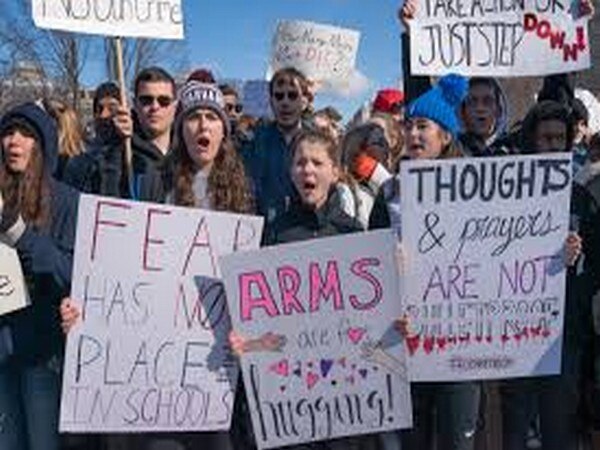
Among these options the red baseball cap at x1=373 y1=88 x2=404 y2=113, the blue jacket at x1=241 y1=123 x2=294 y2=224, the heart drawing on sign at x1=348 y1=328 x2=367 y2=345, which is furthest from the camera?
the red baseball cap at x1=373 y1=88 x2=404 y2=113

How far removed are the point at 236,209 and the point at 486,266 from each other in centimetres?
111

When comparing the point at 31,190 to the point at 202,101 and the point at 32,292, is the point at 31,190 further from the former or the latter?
the point at 202,101

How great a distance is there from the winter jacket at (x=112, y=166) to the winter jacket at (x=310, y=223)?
680mm

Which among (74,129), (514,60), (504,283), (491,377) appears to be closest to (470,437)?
(491,377)

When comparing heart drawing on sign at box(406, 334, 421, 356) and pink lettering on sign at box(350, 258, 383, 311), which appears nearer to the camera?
pink lettering on sign at box(350, 258, 383, 311)

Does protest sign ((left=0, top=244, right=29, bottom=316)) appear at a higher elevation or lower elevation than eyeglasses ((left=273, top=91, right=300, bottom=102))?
lower

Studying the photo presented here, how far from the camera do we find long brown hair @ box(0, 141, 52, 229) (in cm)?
455

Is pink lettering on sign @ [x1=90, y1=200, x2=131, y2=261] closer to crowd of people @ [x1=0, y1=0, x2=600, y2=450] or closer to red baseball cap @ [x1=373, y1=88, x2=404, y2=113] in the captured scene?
crowd of people @ [x1=0, y1=0, x2=600, y2=450]

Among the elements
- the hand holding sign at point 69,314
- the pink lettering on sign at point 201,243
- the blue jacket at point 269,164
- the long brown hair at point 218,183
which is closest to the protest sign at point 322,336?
the pink lettering on sign at point 201,243

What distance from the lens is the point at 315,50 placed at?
8.52 m

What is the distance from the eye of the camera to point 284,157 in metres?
6.00

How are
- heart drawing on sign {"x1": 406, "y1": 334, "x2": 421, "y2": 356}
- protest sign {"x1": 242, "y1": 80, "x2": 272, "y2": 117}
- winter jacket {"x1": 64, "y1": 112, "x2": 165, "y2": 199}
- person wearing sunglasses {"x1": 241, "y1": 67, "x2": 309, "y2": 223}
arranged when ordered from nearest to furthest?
heart drawing on sign {"x1": 406, "y1": 334, "x2": 421, "y2": 356} → winter jacket {"x1": 64, "y1": 112, "x2": 165, "y2": 199} → person wearing sunglasses {"x1": 241, "y1": 67, "x2": 309, "y2": 223} → protest sign {"x1": 242, "y1": 80, "x2": 272, "y2": 117}

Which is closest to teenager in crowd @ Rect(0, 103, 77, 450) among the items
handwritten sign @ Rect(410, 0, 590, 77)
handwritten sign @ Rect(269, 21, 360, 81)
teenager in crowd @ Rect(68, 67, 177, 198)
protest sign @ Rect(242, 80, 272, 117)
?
teenager in crowd @ Rect(68, 67, 177, 198)

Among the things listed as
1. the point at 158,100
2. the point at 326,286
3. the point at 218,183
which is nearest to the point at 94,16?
the point at 158,100
